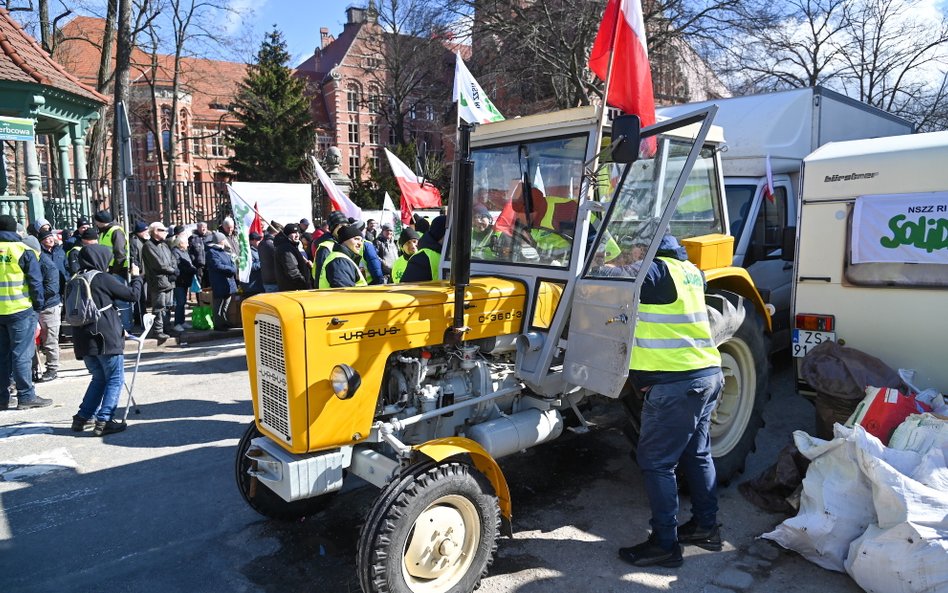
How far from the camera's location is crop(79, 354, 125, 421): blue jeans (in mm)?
5559

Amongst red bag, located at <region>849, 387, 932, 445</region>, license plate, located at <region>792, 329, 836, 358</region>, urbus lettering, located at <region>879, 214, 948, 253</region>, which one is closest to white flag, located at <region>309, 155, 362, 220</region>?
license plate, located at <region>792, 329, 836, 358</region>

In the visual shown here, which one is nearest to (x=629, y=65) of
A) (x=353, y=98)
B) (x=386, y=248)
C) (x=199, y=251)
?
(x=386, y=248)

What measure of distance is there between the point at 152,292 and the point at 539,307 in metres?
7.73

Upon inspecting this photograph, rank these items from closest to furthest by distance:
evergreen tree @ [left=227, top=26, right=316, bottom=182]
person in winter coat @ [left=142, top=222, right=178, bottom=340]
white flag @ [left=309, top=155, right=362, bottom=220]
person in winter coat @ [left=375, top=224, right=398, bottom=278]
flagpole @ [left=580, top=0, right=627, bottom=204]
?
flagpole @ [left=580, top=0, right=627, bottom=204] < white flag @ [left=309, top=155, right=362, bottom=220] < person in winter coat @ [left=142, top=222, right=178, bottom=340] < person in winter coat @ [left=375, top=224, right=398, bottom=278] < evergreen tree @ [left=227, top=26, right=316, bottom=182]

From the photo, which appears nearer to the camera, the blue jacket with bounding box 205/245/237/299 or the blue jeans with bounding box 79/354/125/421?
the blue jeans with bounding box 79/354/125/421

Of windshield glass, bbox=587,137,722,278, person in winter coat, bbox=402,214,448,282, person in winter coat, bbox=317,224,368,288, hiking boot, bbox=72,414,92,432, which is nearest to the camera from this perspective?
windshield glass, bbox=587,137,722,278

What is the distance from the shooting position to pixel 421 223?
27.3 feet

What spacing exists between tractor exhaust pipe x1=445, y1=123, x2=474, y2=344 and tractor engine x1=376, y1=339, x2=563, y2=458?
0.40 m

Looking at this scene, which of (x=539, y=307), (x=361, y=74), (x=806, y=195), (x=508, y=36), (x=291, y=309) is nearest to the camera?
(x=291, y=309)

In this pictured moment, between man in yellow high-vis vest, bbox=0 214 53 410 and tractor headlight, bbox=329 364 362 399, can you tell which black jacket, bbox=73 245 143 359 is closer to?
man in yellow high-vis vest, bbox=0 214 53 410

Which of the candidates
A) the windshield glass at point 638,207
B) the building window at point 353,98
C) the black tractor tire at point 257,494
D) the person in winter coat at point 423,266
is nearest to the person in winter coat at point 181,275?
the person in winter coat at point 423,266

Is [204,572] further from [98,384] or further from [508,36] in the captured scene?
[508,36]

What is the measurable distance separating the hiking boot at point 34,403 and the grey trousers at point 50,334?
1.28 meters

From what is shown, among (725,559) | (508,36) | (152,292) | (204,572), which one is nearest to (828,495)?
(725,559)
